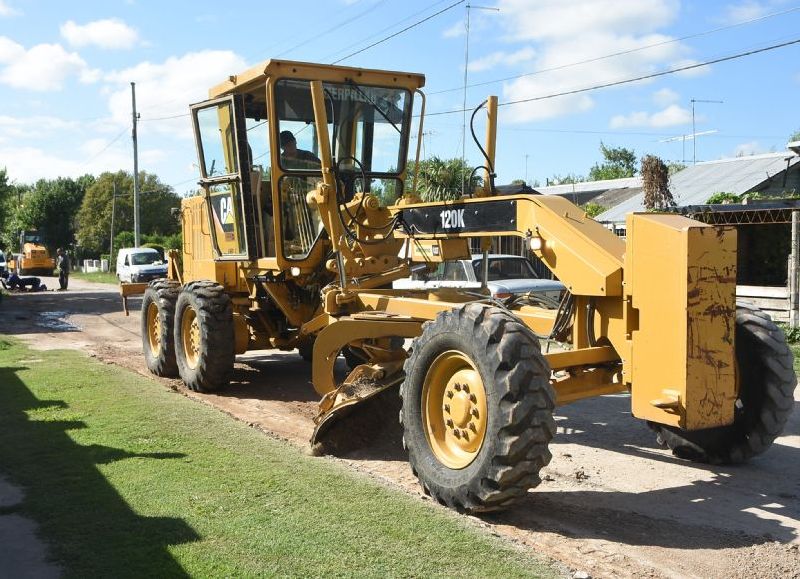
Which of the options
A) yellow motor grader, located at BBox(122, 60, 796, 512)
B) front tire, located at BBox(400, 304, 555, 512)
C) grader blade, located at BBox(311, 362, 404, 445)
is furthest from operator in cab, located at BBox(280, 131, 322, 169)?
front tire, located at BBox(400, 304, 555, 512)

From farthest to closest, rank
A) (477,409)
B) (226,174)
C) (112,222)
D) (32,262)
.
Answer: (112,222)
(32,262)
(226,174)
(477,409)

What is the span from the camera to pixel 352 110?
9.50 metres

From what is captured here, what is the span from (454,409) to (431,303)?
4.41ft

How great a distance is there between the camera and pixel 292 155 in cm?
945

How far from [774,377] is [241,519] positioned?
156 inches

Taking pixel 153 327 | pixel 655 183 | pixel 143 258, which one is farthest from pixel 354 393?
pixel 143 258

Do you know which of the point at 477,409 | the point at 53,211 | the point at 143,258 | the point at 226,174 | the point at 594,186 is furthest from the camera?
the point at 53,211

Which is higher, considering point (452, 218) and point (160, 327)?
point (452, 218)

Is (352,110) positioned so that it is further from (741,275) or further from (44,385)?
(741,275)

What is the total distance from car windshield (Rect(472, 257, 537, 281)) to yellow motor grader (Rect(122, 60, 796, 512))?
14.7 ft

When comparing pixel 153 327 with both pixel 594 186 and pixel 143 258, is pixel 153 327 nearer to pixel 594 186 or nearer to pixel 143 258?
pixel 143 258

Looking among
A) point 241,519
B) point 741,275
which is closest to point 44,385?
point 241,519

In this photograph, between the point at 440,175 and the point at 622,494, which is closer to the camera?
the point at 622,494

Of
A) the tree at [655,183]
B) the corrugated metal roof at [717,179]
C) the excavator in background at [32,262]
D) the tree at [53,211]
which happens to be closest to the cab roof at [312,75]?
the corrugated metal roof at [717,179]
